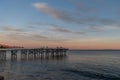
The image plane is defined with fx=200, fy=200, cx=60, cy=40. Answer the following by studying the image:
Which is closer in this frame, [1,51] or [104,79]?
[104,79]

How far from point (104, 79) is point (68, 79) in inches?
250

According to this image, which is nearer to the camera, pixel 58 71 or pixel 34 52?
pixel 58 71

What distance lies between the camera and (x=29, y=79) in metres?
33.4

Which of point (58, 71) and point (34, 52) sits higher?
point (34, 52)

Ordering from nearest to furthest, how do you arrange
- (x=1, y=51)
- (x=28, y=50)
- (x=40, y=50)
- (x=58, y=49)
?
(x=1, y=51)
(x=28, y=50)
(x=40, y=50)
(x=58, y=49)

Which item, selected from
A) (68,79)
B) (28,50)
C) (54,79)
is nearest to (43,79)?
(54,79)

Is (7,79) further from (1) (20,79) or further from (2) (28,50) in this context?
(2) (28,50)

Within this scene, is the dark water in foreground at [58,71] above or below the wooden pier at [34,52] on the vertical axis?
below

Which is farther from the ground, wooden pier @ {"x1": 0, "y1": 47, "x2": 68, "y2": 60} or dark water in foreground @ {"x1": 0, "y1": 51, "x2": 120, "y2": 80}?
wooden pier @ {"x1": 0, "y1": 47, "x2": 68, "y2": 60}

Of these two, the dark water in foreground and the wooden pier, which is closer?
the dark water in foreground

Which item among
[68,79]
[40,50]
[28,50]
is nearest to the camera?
[68,79]

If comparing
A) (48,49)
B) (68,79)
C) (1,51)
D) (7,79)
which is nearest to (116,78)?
(68,79)

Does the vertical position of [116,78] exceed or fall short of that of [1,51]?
it falls short

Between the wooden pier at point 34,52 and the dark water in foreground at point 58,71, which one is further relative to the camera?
the wooden pier at point 34,52
